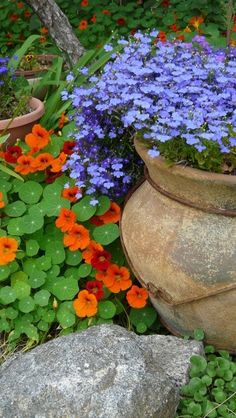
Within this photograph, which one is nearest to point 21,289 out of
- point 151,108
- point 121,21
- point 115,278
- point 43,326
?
point 43,326

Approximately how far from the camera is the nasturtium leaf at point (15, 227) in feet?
9.28

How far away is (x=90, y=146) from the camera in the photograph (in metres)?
2.74

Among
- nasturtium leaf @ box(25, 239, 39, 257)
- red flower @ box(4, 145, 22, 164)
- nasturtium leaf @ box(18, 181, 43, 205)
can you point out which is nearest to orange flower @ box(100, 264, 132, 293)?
nasturtium leaf @ box(25, 239, 39, 257)

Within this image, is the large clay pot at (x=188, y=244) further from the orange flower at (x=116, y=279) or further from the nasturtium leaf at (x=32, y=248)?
the nasturtium leaf at (x=32, y=248)

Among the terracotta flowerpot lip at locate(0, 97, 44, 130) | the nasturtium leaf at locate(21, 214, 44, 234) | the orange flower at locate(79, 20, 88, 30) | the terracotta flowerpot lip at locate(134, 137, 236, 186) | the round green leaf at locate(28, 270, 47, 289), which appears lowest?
the orange flower at locate(79, 20, 88, 30)

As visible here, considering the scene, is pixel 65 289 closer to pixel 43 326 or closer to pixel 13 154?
pixel 43 326

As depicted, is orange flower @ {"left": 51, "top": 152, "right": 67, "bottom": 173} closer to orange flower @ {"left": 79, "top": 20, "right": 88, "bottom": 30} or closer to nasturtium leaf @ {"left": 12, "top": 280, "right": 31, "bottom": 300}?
nasturtium leaf @ {"left": 12, "top": 280, "right": 31, "bottom": 300}

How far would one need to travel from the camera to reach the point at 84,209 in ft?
9.16

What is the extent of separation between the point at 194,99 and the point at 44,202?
2.70 ft

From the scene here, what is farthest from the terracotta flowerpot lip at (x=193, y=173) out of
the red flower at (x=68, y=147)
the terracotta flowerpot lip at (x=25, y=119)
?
the terracotta flowerpot lip at (x=25, y=119)

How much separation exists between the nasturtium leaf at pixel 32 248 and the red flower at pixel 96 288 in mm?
271

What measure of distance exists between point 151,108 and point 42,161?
72cm

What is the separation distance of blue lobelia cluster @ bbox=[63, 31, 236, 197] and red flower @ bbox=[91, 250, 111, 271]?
250 millimetres

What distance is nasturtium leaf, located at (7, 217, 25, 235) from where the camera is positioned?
9.28 feet
